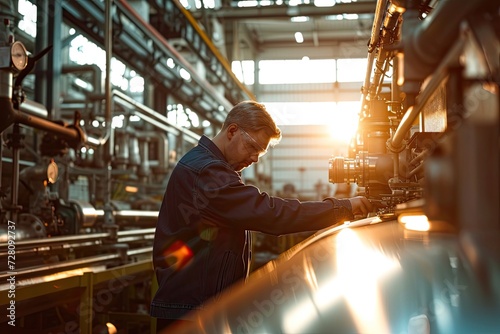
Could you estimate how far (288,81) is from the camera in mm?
13859

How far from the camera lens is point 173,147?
7.86 meters

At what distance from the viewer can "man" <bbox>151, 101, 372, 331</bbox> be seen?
139 centimetres

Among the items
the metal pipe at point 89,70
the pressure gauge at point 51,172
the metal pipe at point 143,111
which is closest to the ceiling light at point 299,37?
the metal pipe at point 143,111

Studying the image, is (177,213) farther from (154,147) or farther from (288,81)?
(288,81)

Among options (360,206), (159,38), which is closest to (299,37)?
(159,38)

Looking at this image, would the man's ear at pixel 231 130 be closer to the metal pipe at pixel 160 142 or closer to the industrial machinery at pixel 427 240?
the industrial machinery at pixel 427 240

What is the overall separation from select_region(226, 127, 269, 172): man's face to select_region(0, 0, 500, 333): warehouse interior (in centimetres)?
29

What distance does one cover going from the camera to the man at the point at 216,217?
1.39 meters

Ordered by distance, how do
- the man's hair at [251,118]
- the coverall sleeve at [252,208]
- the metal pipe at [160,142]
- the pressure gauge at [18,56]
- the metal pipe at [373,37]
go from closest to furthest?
1. the coverall sleeve at [252,208]
2. the man's hair at [251,118]
3. the metal pipe at [373,37]
4. the pressure gauge at [18,56]
5. the metal pipe at [160,142]

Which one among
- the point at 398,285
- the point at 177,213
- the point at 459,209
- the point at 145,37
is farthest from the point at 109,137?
the point at 459,209

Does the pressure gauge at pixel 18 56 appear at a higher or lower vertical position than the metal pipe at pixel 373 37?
higher

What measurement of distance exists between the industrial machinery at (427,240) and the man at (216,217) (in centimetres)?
31

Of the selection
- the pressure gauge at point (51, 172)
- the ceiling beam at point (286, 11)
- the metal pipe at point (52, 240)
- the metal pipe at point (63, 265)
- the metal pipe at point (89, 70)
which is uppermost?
the ceiling beam at point (286, 11)

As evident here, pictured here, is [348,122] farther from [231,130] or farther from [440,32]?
[440,32]
